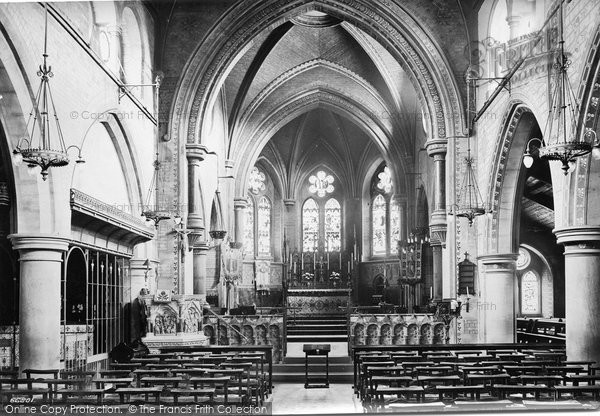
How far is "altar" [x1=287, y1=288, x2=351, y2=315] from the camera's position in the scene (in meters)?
28.9

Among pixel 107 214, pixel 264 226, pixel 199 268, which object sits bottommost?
pixel 199 268

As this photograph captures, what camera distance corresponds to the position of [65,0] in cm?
1341

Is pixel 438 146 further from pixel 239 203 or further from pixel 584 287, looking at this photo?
pixel 239 203

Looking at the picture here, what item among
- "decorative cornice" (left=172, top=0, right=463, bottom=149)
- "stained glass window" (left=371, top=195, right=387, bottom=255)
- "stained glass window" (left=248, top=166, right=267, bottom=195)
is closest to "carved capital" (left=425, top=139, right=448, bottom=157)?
"decorative cornice" (left=172, top=0, right=463, bottom=149)

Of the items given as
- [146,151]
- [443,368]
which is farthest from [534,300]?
[443,368]

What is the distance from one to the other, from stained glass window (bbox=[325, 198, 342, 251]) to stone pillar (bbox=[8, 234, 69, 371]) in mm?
25795

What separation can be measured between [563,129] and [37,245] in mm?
8937

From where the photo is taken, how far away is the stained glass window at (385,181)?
3581 cm

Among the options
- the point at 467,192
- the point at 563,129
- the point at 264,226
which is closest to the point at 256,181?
the point at 264,226

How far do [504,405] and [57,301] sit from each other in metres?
7.53

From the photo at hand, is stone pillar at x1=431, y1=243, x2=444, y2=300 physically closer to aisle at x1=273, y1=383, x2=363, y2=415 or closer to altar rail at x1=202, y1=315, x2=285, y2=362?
altar rail at x1=202, y1=315, x2=285, y2=362

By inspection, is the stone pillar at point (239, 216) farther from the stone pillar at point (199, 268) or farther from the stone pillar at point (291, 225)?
the stone pillar at point (199, 268)

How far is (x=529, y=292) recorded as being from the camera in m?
29.4

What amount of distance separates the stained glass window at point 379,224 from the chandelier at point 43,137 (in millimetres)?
24122
